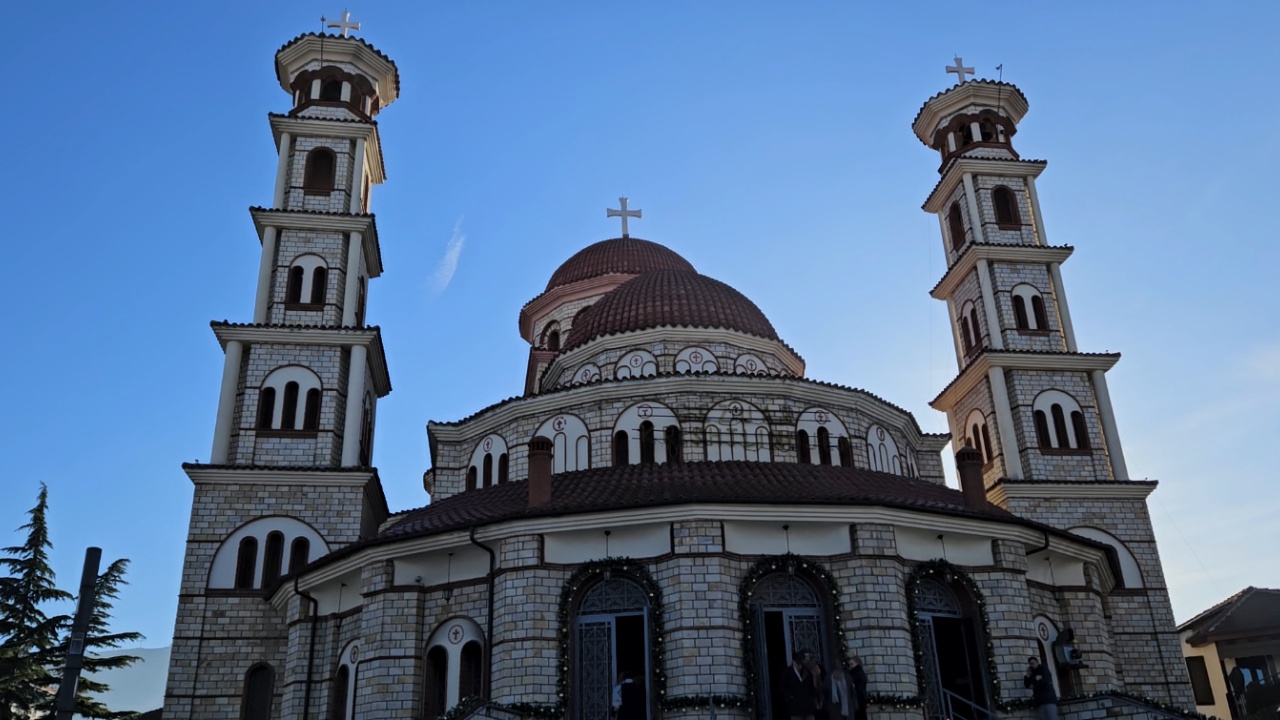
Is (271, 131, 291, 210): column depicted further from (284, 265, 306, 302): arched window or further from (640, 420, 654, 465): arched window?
(640, 420, 654, 465): arched window

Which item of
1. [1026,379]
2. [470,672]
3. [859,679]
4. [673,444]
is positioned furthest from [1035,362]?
[470,672]

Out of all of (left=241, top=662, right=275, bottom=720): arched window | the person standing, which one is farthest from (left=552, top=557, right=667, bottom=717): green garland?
(left=241, top=662, right=275, bottom=720): arched window

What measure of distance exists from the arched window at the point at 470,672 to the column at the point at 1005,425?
1795cm

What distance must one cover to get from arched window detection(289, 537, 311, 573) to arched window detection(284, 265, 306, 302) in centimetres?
780

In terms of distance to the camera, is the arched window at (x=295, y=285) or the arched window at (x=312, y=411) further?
the arched window at (x=295, y=285)

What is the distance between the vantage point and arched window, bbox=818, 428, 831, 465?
26.8 meters

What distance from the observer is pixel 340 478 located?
1130 inches

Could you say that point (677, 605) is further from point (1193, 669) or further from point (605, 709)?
point (1193, 669)

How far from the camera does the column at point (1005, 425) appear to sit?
32000mm

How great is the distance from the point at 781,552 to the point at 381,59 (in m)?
24.4

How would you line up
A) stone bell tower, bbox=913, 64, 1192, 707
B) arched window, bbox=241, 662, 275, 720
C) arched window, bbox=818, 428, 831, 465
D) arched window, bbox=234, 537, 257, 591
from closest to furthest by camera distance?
1. arched window, bbox=241, 662, 275, 720
2. arched window, bbox=818, 428, 831, 465
3. arched window, bbox=234, 537, 257, 591
4. stone bell tower, bbox=913, 64, 1192, 707

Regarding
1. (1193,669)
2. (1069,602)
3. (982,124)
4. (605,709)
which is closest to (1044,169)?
(982,124)

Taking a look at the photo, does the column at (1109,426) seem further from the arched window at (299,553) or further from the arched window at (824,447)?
the arched window at (299,553)

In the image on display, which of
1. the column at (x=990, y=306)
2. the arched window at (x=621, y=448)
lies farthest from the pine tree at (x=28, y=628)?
the column at (x=990, y=306)
